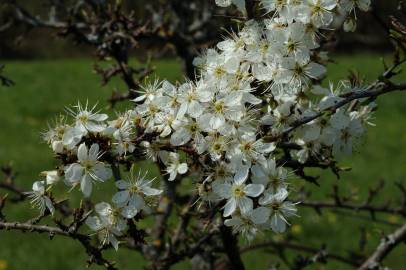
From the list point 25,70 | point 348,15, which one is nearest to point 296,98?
point 348,15

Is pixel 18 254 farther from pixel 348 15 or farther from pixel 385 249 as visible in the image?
pixel 348 15

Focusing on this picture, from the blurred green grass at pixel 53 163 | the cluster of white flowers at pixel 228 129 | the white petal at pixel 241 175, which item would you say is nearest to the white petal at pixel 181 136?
the cluster of white flowers at pixel 228 129

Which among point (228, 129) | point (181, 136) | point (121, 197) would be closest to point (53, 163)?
point (121, 197)

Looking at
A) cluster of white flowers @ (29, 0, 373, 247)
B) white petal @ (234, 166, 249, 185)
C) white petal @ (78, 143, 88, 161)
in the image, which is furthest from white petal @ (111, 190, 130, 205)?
white petal @ (234, 166, 249, 185)

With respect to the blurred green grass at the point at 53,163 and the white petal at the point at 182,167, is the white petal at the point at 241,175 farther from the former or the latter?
the blurred green grass at the point at 53,163

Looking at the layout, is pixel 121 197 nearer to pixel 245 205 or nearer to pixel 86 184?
pixel 86 184

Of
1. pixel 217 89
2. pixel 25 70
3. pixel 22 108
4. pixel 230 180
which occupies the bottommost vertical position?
pixel 25 70
